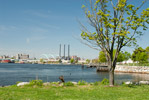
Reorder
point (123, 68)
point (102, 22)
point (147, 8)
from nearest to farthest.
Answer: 1. point (147, 8)
2. point (102, 22)
3. point (123, 68)

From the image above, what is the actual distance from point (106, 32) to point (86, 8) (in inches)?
139

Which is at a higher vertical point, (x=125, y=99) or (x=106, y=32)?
(x=106, y=32)

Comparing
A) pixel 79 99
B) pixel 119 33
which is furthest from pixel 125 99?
pixel 119 33

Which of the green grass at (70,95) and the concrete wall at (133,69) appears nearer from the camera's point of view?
the green grass at (70,95)

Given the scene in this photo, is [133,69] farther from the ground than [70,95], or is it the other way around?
[70,95]

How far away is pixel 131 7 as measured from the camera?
66.0 ft

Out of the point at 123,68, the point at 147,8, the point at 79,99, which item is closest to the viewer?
the point at 79,99

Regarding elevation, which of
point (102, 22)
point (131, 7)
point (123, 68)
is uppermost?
point (131, 7)

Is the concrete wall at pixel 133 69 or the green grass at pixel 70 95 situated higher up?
the green grass at pixel 70 95

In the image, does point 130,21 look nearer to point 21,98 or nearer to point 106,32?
point 106,32

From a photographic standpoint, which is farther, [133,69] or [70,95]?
[133,69]

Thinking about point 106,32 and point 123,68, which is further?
point 123,68

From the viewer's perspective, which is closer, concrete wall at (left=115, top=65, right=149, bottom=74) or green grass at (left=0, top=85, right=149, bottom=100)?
green grass at (left=0, top=85, right=149, bottom=100)

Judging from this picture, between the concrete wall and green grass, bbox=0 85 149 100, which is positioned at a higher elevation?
green grass, bbox=0 85 149 100
